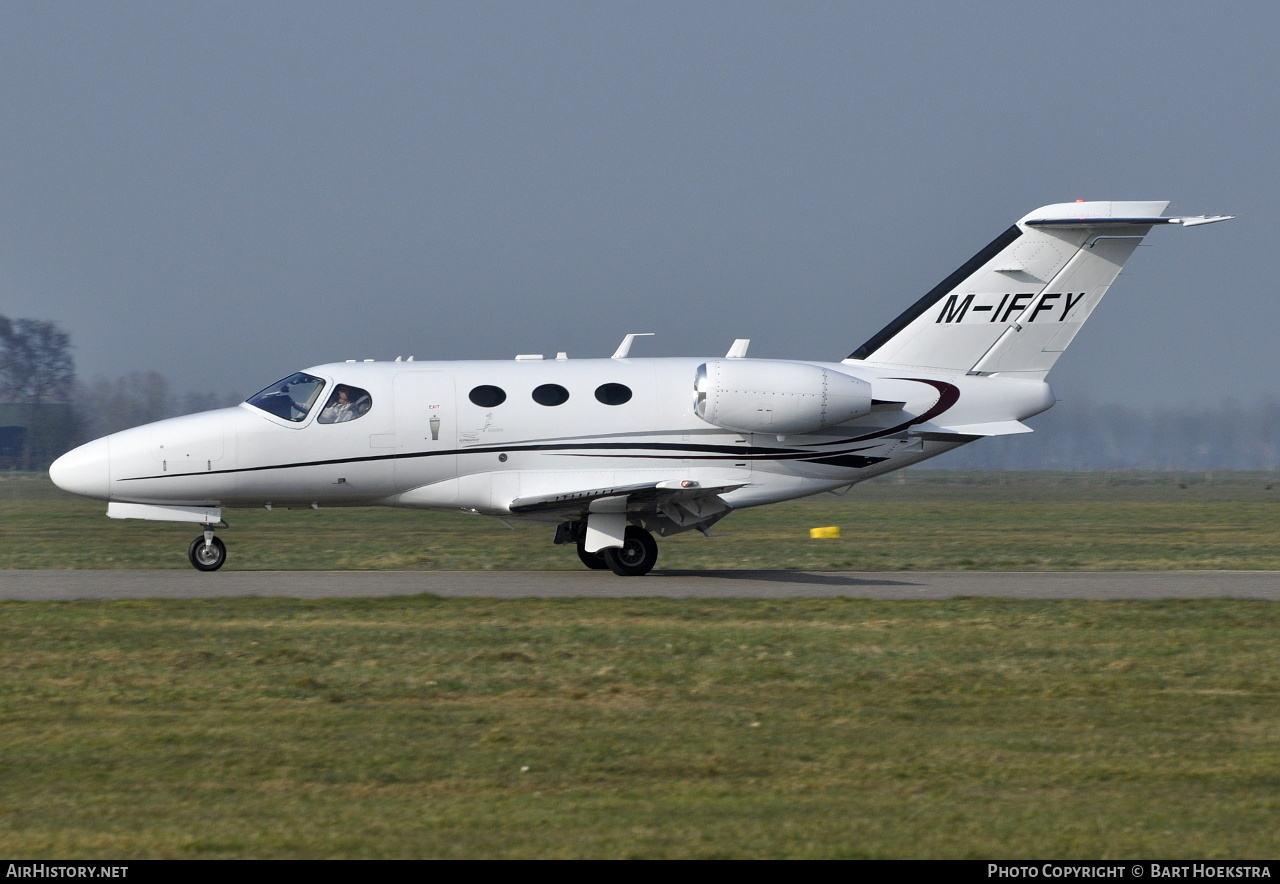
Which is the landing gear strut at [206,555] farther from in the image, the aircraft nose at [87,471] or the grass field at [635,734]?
the grass field at [635,734]

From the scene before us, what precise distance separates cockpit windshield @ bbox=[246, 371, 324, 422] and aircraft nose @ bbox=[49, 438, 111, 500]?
222cm

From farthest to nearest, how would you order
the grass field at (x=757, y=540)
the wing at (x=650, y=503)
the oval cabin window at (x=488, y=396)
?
the grass field at (x=757, y=540) → the oval cabin window at (x=488, y=396) → the wing at (x=650, y=503)

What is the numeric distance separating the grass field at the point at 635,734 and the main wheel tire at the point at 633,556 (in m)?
5.15

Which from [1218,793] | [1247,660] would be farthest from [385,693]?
[1247,660]

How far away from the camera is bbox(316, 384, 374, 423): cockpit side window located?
20.5 metres

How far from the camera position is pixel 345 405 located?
2053 cm

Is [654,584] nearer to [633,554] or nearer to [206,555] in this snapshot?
[633,554]

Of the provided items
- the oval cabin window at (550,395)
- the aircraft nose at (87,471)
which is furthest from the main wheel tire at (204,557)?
the oval cabin window at (550,395)

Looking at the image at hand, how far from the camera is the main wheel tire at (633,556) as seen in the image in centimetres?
2053

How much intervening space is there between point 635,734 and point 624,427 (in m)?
11.6

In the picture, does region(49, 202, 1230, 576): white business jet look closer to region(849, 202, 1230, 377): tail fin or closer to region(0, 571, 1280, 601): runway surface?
region(849, 202, 1230, 377): tail fin

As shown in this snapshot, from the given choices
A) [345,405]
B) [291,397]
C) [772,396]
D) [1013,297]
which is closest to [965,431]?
[1013,297]

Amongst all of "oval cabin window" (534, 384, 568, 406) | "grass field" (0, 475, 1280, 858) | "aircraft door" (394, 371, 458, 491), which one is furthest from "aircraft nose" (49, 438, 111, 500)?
"oval cabin window" (534, 384, 568, 406)

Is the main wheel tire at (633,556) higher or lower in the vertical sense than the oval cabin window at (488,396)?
lower
